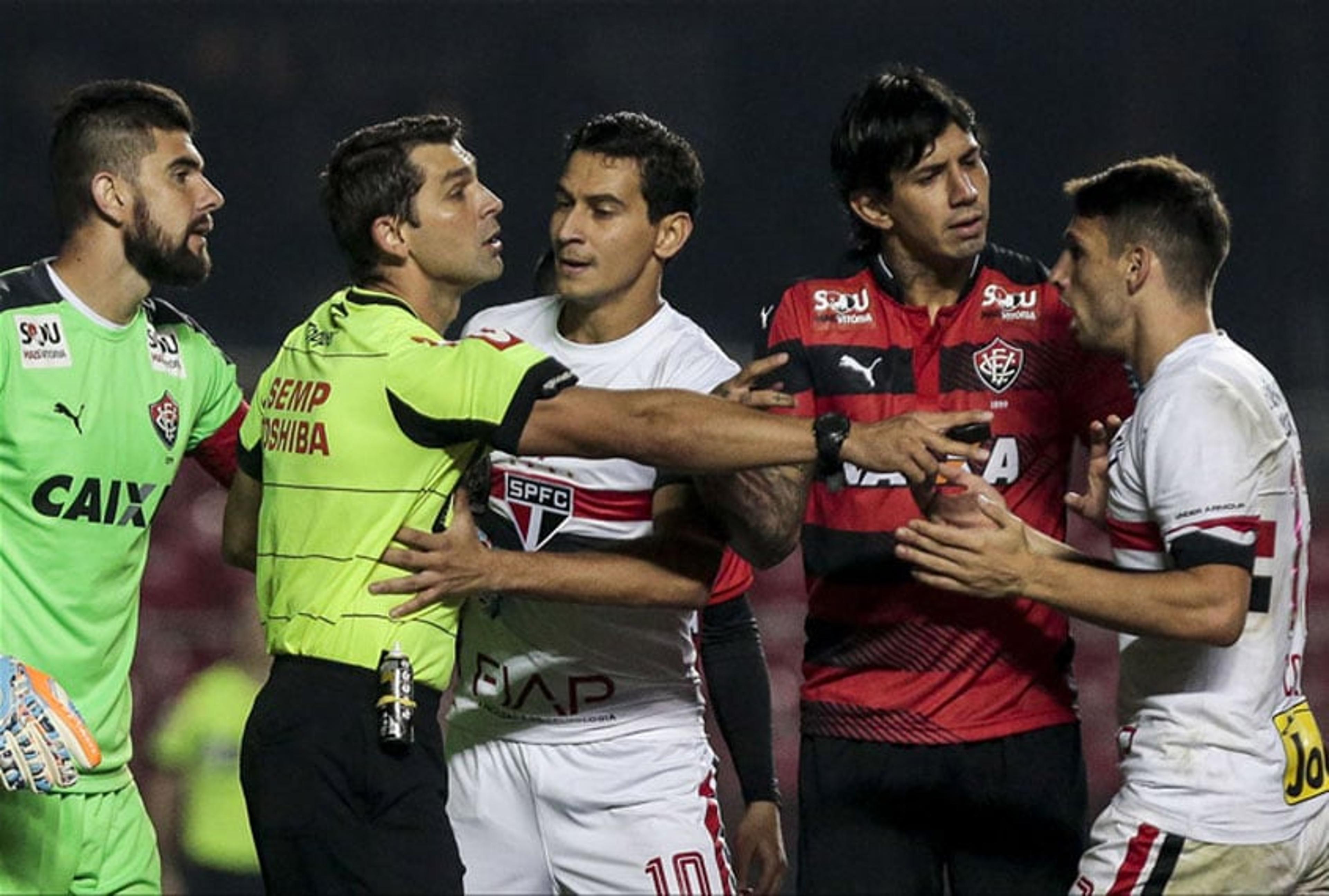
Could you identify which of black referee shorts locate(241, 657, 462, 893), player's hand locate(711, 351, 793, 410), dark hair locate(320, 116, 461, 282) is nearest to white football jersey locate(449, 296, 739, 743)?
dark hair locate(320, 116, 461, 282)

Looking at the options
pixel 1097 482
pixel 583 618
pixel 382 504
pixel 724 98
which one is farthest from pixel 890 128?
pixel 724 98

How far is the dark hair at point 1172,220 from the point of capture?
4672 millimetres

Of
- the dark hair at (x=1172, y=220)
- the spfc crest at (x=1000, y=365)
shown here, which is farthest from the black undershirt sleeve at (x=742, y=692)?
the dark hair at (x=1172, y=220)

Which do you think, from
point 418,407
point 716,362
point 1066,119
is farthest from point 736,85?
point 418,407

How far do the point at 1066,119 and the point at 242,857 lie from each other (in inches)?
250

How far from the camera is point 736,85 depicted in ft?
39.7

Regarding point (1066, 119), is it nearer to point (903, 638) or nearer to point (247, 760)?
point (903, 638)

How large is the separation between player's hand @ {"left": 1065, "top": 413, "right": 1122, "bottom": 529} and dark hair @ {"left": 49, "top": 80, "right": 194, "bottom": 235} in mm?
2432

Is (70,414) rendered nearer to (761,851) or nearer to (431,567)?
(431,567)

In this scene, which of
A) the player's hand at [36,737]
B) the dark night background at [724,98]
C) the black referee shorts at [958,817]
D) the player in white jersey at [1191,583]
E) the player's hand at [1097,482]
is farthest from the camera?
the dark night background at [724,98]

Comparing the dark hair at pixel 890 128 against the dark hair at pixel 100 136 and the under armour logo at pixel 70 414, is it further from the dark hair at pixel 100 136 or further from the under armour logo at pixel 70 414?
the under armour logo at pixel 70 414

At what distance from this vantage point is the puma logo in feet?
17.3

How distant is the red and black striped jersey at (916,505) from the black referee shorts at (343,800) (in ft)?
3.77

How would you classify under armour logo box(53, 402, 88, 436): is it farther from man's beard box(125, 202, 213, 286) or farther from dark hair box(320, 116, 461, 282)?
dark hair box(320, 116, 461, 282)
